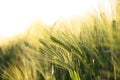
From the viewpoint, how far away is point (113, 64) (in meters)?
1.56

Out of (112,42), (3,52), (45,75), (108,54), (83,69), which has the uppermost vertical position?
(112,42)

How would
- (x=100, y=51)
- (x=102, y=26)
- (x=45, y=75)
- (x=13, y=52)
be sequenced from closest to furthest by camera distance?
(x=102, y=26)
(x=100, y=51)
(x=45, y=75)
(x=13, y=52)

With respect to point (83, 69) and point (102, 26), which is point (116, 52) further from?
point (83, 69)

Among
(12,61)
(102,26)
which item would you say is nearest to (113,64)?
(102,26)

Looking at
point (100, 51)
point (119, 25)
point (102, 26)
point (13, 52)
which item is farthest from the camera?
point (13, 52)

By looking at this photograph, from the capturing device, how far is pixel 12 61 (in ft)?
12.1

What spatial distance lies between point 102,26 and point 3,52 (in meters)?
2.79

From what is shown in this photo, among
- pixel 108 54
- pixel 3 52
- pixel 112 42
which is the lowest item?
pixel 3 52

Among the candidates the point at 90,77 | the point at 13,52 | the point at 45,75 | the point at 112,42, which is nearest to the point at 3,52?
the point at 13,52

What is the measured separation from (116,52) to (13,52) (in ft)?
8.45

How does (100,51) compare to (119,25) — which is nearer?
(119,25)

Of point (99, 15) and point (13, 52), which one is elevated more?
point (99, 15)

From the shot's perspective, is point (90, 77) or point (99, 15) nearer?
point (99, 15)

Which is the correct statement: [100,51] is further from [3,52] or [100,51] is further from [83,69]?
[3,52]
